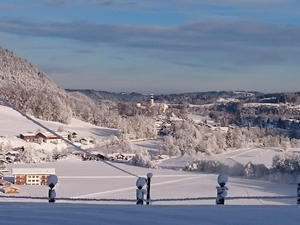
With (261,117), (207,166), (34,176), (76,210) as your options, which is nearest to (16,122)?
(207,166)

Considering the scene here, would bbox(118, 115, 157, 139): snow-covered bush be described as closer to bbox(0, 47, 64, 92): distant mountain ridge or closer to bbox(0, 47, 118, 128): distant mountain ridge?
bbox(0, 47, 118, 128): distant mountain ridge

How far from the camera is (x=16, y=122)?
50.9m

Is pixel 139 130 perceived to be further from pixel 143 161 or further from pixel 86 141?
pixel 143 161

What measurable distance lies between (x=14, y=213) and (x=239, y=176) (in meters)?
22.1

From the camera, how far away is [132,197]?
53.2 ft

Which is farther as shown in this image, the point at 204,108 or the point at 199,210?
the point at 204,108

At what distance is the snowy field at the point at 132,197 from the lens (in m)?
3.95

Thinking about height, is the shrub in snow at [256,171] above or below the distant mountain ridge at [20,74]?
below

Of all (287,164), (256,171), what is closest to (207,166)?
(256,171)

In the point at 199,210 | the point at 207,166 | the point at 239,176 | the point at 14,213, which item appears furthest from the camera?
the point at 207,166

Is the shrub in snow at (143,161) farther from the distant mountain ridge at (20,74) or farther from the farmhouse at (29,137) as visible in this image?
the distant mountain ridge at (20,74)

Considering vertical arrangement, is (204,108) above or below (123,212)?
above

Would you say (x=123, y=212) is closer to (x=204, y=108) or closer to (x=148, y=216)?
(x=148, y=216)

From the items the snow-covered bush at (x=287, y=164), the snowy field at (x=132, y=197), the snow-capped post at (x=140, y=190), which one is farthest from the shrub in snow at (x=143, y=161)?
the snow-capped post at (x=140, y=190)
